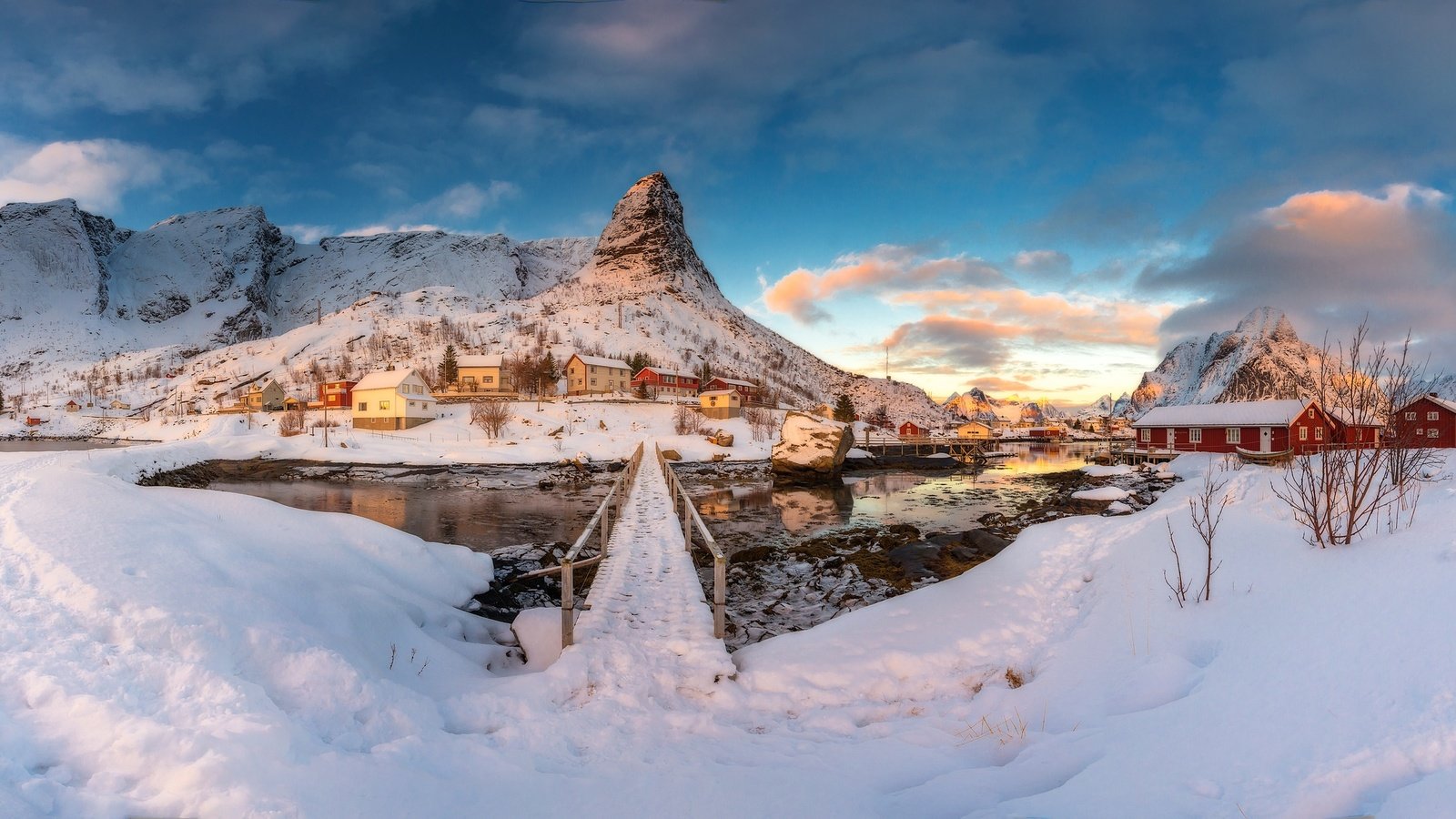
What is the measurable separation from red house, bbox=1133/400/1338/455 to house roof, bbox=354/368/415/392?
74778 millimetres

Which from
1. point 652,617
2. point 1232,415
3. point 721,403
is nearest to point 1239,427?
point 1232,415

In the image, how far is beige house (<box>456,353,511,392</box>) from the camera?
279 ft

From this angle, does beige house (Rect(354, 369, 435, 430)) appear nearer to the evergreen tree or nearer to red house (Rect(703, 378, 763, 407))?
the evergreen tree

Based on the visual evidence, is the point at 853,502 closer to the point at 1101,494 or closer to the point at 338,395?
the point at 1101,494

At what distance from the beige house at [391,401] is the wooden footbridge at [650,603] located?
55.7m

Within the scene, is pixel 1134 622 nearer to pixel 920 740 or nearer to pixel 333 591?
pixel 920 740

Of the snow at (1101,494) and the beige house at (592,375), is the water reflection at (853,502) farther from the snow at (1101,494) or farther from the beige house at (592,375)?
the beige house at (592,375)

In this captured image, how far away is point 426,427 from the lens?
61.6m

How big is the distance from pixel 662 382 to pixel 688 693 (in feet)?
293

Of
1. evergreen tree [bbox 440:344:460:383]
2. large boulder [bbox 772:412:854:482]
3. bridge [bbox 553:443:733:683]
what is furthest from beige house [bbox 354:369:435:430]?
bridge [bbox 553:443:733:683]

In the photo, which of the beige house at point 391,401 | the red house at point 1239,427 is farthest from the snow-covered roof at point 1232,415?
the beige house at point 391,401

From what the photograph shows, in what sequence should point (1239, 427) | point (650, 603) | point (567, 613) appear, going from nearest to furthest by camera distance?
point (567, 613) → point (650, 603) → point (1239, 427)

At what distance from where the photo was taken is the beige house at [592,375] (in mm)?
90938

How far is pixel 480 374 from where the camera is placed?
3369 inches
